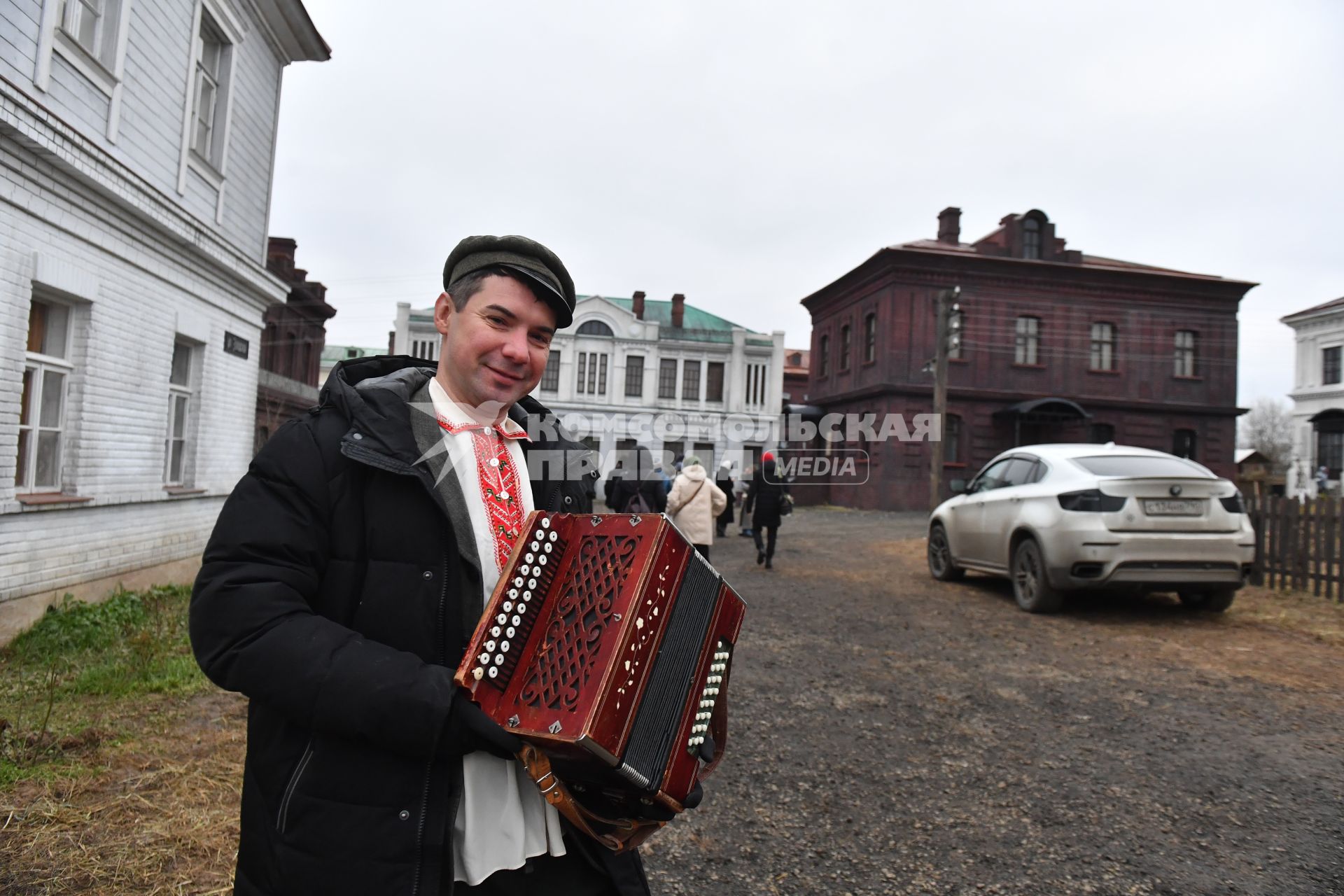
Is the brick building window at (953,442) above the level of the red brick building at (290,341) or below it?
below

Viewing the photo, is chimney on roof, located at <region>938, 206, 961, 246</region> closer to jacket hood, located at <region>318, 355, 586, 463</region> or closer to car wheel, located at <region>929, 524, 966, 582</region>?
car wheel, located at <region>929, 524, 966, 582</region>

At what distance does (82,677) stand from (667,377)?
39.2m

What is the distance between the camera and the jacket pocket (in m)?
1.49

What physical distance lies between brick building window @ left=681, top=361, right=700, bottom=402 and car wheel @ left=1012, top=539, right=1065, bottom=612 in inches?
1409

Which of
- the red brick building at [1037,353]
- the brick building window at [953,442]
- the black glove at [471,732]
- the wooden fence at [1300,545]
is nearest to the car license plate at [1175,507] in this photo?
the wooden fence at [1300,545]

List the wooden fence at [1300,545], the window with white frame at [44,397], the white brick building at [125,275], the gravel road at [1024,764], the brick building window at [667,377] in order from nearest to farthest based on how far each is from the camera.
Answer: the gravel road at [1024,764] < the white brick building at [125,275] < the window with white frame at [44,397] < the wooden fence at [1300,545] < the brick building window at [667,377]

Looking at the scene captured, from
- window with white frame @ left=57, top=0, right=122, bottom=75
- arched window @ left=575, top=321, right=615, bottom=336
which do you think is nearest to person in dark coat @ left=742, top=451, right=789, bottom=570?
window with white frame @ left=57, top=0, right=122, bottom=75

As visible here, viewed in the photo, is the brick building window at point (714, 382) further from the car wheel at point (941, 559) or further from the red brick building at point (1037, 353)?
the car wheel at point (941, 559)

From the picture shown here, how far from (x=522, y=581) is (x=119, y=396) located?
7.95 meters

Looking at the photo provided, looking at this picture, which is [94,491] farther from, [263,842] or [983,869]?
[983,869]

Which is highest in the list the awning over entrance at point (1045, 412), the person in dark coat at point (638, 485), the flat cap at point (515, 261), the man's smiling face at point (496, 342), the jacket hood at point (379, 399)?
the awning over entrance at point (1045, 412)

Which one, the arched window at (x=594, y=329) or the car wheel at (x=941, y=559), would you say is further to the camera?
the arched window at (x=594, y=329)

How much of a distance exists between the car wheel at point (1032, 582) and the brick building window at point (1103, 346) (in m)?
26.5

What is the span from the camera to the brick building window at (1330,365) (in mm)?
43281
